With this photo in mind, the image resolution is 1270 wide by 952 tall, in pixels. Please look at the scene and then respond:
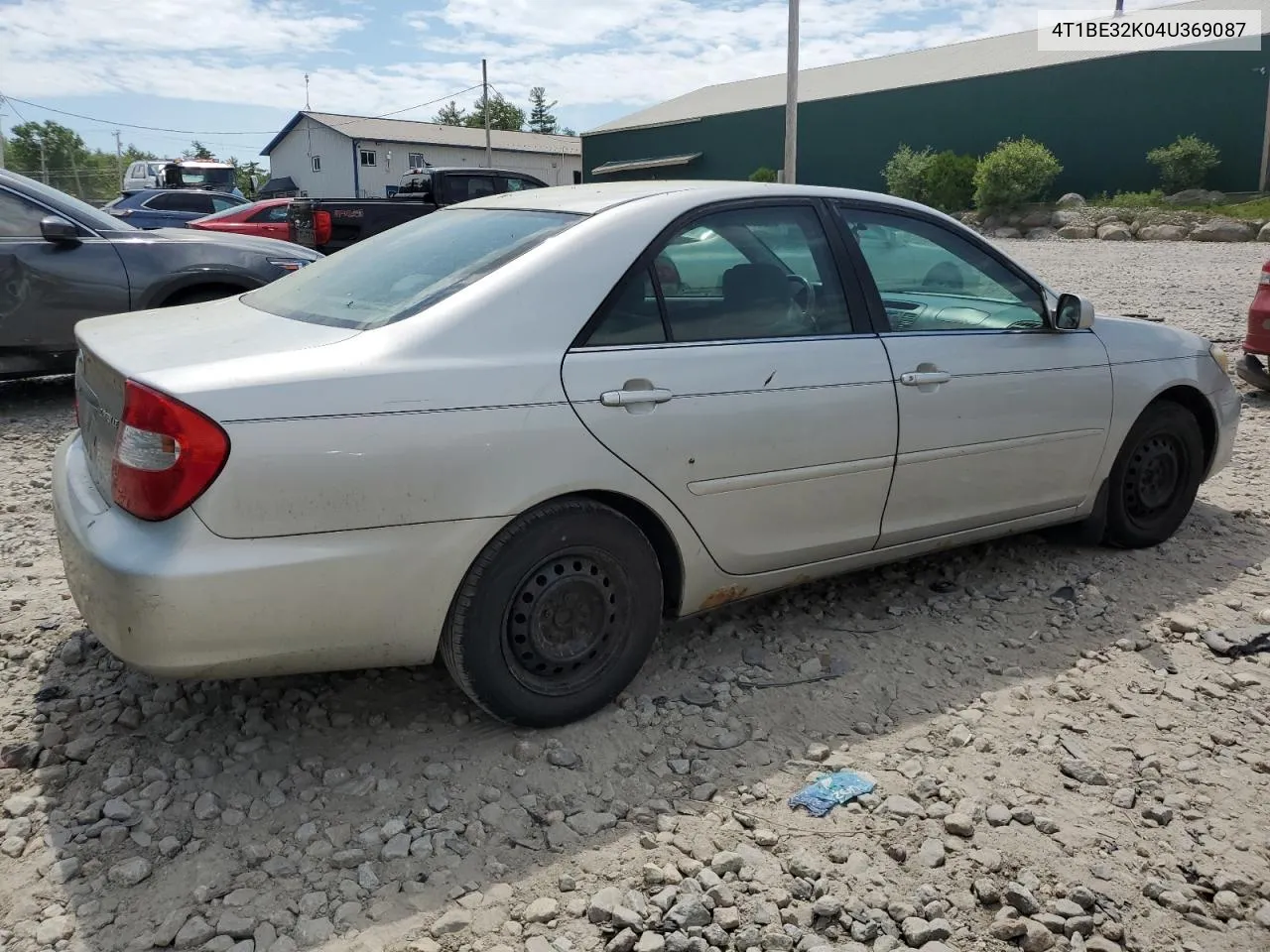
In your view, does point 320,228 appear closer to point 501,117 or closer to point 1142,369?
point 1142,369

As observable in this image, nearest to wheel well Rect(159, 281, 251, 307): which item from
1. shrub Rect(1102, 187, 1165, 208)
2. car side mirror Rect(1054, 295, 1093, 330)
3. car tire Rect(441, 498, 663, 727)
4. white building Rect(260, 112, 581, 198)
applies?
car tire Rect(441, 498, 663, 727)

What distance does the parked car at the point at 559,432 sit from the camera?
2.57 m

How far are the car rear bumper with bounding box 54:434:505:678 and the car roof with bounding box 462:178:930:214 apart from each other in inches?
46.2

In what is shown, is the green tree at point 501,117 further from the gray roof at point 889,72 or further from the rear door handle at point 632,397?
the rear door handle at point 632,397

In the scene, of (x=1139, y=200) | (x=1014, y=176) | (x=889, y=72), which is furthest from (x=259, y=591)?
(x=889, y=72)

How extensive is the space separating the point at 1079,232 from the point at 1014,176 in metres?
4.06

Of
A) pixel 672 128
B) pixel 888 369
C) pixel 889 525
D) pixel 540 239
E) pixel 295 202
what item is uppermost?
pixel 672 128

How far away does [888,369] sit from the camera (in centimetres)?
360

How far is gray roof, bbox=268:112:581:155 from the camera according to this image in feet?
169

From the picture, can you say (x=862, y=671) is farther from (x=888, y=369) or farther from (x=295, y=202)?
(x=295, y=202)

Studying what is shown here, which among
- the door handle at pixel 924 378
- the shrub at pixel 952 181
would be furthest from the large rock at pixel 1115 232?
the door handle at pixel 924 378

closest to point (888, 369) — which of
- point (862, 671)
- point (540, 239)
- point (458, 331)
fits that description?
point (862, 671)

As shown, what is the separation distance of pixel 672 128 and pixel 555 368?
42923mm

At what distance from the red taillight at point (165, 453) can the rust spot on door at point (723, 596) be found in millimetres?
1544
